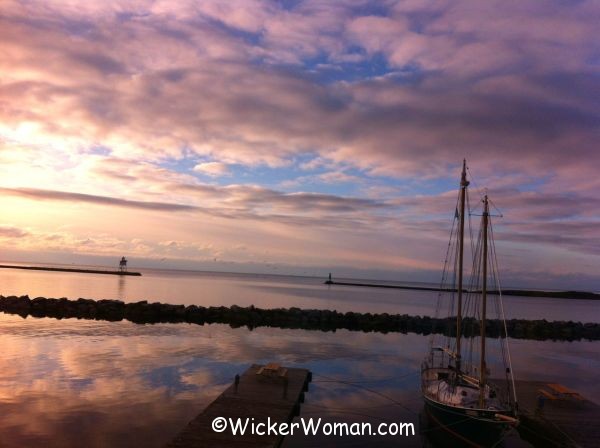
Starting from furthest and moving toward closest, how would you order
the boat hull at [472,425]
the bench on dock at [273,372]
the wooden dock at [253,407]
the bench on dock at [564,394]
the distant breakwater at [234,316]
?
the distant breakwater at [234,316] → the bench on dock at [273,372] → the bench on dock at [564,394] → the boat hull at [472,425] → the wooden dock at [253,407]

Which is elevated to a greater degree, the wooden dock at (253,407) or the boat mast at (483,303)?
the boat mast at (483,303)

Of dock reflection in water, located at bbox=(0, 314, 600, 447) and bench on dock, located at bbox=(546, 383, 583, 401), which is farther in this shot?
bench on dock, located at bbox=(546, 383, 583, 401)

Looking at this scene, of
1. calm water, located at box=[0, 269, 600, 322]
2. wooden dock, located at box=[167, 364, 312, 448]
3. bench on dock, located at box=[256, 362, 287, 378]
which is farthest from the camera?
calm water, located at box=[0, 269, 600, 322]

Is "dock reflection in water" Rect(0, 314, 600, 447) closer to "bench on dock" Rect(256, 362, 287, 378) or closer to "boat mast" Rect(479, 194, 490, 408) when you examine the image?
"bench on dock" Rect(256, 362, 287, 378)

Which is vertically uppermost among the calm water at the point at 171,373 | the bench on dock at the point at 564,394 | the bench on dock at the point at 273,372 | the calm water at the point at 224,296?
the calm water at the point at 224,296

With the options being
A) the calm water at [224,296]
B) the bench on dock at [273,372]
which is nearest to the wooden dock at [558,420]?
the bench on dock at [273,372]

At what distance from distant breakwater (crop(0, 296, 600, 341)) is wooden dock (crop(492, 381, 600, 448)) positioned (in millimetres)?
26026

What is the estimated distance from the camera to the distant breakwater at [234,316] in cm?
4959

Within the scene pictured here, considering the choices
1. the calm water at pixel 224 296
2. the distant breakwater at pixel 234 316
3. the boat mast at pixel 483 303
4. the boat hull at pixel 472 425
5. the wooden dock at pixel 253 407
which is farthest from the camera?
the calm water at pixel 224 296

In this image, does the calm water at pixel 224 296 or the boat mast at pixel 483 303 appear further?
the calm water at pixel 224 296

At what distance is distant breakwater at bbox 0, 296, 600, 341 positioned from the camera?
49.6 m

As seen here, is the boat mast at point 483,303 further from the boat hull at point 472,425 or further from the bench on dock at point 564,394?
the bench on dock at point 564,394

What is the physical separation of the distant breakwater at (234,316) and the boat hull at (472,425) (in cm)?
3118

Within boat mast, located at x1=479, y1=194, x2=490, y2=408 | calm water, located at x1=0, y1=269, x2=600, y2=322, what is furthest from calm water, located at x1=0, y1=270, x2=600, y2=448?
calm water, located at x1=0, y1=269, x2=600, y2=322
